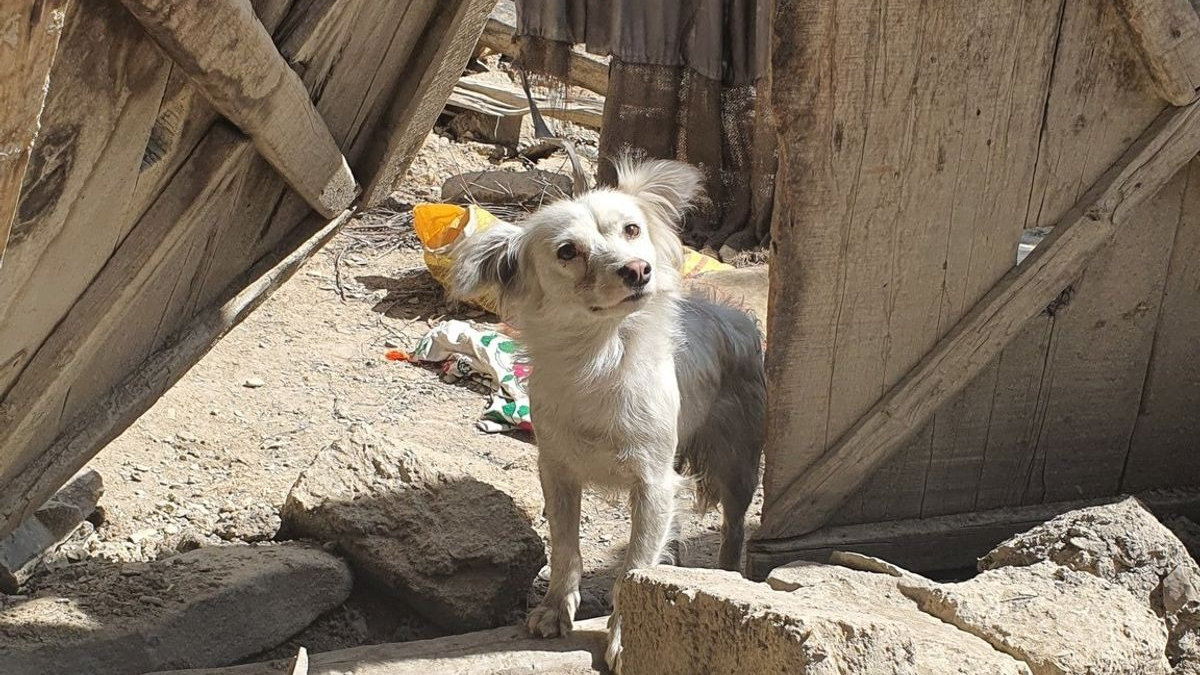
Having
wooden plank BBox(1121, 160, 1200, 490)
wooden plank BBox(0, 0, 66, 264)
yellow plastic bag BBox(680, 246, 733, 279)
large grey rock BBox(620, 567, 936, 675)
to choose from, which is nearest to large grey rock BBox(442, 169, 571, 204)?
yellow plastic bag BBox(680, 246, 733, 279)

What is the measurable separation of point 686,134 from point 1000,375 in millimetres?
5070

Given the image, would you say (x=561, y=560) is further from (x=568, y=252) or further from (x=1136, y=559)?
(x=1136, y=559)

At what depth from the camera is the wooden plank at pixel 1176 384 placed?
14.2 ft

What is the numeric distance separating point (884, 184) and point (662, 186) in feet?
2.83

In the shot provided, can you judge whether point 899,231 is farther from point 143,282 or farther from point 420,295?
point 420,295

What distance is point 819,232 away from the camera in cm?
400

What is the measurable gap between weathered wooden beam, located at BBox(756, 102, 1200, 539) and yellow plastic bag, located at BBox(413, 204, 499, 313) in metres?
4.11

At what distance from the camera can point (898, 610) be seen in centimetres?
354

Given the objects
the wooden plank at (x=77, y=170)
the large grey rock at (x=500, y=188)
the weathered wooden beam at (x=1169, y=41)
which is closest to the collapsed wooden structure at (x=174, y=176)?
the wooden plank at (x=77, y=170)

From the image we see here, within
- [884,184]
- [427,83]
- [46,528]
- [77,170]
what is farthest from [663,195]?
[46,528]

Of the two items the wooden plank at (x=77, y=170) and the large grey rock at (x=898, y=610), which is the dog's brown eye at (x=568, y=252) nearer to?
the large grey rock at (x=898, y=610)

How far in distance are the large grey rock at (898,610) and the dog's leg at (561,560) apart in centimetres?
73

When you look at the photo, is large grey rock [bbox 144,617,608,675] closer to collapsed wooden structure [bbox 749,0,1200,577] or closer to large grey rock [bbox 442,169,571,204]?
collapsed wooden structure [bbox 749,0,1200,577]

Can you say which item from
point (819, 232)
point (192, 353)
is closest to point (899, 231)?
point (819, 232)
